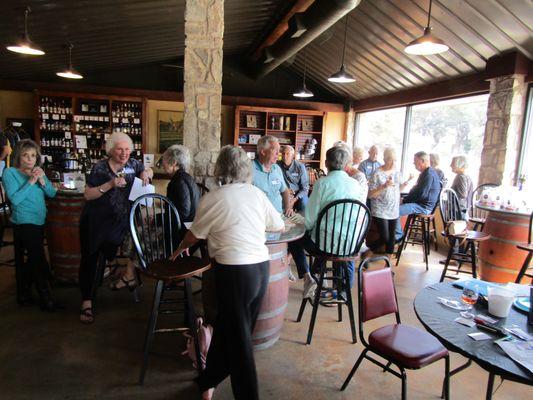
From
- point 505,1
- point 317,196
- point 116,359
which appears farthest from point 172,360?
point 505,1

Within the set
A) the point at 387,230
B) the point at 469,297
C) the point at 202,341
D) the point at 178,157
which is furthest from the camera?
the point at 387,230

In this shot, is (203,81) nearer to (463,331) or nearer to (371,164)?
(463,331)

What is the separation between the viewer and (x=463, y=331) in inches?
63.4

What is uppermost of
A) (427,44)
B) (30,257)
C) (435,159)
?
(427,44)

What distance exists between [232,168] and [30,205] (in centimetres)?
214

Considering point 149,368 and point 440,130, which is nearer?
point 149,368

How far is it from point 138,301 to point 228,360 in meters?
1.84

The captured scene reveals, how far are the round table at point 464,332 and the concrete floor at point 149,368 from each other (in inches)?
32.6

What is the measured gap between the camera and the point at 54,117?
25.2 feet

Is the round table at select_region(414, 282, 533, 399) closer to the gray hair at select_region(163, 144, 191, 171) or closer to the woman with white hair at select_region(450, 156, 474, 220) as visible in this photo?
the gray hair at select_region(163, 144, 191, 171)

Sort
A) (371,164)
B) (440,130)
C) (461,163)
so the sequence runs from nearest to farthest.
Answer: (461,163) < (371,164) < (440,130)

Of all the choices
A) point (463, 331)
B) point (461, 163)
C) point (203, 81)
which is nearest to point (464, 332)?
point (463, 331)

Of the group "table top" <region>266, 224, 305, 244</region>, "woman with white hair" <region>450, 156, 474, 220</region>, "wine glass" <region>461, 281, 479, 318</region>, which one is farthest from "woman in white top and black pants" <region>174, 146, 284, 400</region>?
"woman with white hair" <region>450, 156, 474, 220</region>

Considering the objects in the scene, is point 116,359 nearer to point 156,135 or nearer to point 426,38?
point 426,38
